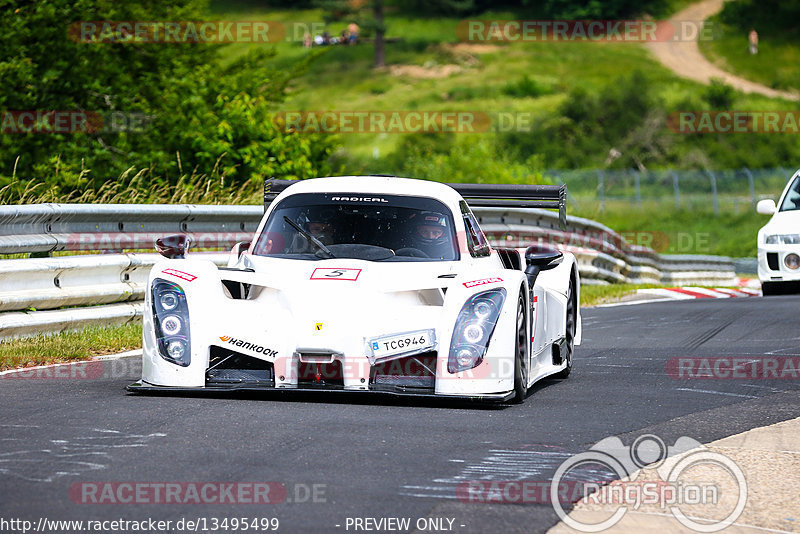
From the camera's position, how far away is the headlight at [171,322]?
24.4 feet

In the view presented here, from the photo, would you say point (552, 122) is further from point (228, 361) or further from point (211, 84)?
point (228, 361)

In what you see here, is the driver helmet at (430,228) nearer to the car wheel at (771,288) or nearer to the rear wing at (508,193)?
the rear wing at (508,193)

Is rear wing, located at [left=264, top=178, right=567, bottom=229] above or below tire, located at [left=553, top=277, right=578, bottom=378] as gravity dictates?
above

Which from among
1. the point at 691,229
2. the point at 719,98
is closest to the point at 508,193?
the point at 691,229

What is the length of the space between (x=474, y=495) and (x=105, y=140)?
59.8 feet

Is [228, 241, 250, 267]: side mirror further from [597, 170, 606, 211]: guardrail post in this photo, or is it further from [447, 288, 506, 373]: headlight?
[597, 170, 606, 211]: guardrail post

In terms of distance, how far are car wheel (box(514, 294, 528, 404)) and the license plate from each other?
0.54 meters

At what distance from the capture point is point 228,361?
750cm

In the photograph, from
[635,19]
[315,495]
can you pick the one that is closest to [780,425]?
[315,495]
